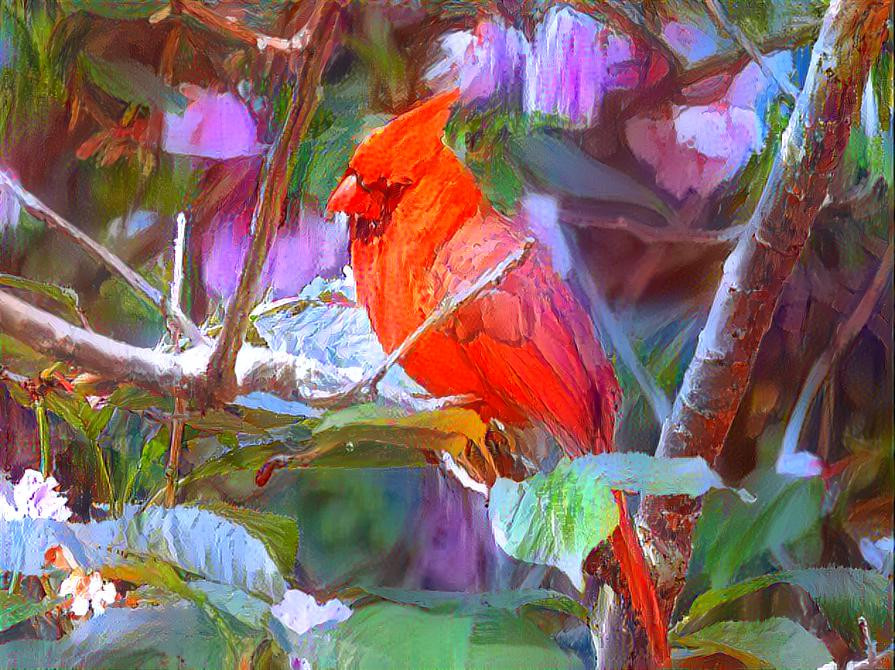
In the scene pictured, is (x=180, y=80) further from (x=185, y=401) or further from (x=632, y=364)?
(x=632, y=364)

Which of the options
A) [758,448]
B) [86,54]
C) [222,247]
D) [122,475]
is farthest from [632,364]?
[86,54]

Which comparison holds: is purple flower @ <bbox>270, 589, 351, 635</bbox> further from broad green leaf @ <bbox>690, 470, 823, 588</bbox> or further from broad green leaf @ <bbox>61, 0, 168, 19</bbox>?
broad green leaf @ <bbox>61, 0, 168, 19</bbox>

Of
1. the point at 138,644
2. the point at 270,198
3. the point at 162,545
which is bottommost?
the point at 138,644

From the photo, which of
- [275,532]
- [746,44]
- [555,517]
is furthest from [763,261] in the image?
[275,532]

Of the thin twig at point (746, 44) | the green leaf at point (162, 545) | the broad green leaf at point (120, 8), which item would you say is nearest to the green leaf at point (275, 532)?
the green leaf at point (162, 545)

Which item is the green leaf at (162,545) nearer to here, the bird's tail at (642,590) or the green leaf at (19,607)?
the green leaf at (19,607)

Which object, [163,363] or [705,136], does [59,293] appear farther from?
[705,136]

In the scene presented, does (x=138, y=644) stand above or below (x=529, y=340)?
Result: below
